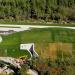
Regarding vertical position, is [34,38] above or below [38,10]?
below

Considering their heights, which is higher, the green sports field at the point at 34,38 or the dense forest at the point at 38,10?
the dense forest at the point at 38,10

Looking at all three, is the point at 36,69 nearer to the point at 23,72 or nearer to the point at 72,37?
the point at 23,72

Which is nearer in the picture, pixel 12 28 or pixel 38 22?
pixel 12 28

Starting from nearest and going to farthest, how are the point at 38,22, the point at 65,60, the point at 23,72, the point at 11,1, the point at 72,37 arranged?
the point at 23,72, the point at 65,60, the point at 72,37, the point at 38,22, the point at 11,1

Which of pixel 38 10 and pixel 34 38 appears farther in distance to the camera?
pixel 38 10

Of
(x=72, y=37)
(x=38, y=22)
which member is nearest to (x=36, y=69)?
(x=72, y=37)

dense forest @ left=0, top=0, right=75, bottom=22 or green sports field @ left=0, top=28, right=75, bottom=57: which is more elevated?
dense forest @ left=0, top=0, right=75, bottom=22

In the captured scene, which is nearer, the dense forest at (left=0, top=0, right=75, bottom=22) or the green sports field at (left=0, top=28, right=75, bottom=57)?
the green sports field at (left=0, top=28, right=75, bottom=57)

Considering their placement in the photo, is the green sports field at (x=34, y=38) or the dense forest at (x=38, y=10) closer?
the green sports field at (x=34, y=38)
